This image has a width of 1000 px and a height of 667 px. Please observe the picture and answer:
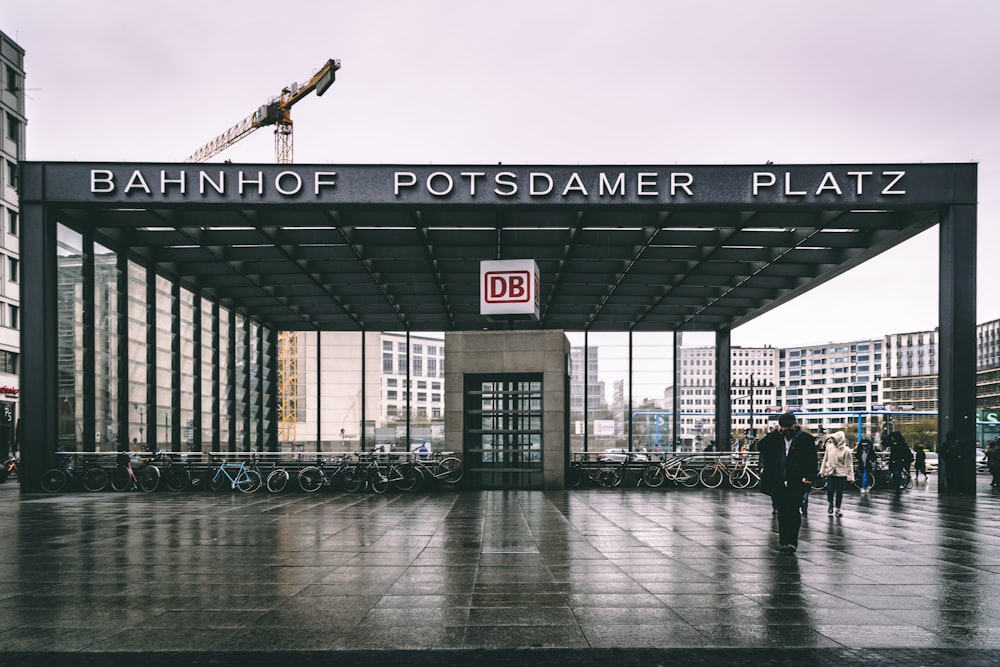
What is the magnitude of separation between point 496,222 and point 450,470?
21.4ft

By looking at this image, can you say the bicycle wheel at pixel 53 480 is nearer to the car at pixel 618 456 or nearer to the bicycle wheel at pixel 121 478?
the bicycle wheel at pixel 121 478

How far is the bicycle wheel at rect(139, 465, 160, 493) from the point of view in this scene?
21.5 meters

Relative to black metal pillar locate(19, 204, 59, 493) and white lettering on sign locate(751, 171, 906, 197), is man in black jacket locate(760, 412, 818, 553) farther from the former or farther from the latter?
Answer: black metal pillar locate(19, 204, 59, 493)

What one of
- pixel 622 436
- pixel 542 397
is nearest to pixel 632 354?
pixel 622 436

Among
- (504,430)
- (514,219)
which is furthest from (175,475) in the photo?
(514,219)

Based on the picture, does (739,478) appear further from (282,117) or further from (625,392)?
(282,117)

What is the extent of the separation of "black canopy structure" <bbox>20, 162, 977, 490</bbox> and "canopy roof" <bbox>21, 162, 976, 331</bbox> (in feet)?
0.16

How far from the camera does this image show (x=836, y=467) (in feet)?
52.1

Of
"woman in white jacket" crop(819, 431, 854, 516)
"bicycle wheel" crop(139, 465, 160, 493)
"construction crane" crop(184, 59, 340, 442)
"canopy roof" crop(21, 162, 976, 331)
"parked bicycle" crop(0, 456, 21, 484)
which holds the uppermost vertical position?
"construction crane" crop(184, 59, 340, 442)

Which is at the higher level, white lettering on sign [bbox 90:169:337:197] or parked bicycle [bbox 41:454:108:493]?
white lettering on sign [bbox 90:169:337:197]

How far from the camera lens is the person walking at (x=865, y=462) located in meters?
22.3

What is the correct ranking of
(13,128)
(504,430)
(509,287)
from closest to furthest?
(509,287), (504,430), (13,128)

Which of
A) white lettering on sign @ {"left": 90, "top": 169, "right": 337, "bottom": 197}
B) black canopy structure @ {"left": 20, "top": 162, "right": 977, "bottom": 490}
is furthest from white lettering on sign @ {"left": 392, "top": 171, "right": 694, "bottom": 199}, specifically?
white lettering on sign @ {"left": 90, "top": 169, "right": 337, "bottom": 197}

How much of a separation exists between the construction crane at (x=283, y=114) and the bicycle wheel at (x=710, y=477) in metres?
77.0
